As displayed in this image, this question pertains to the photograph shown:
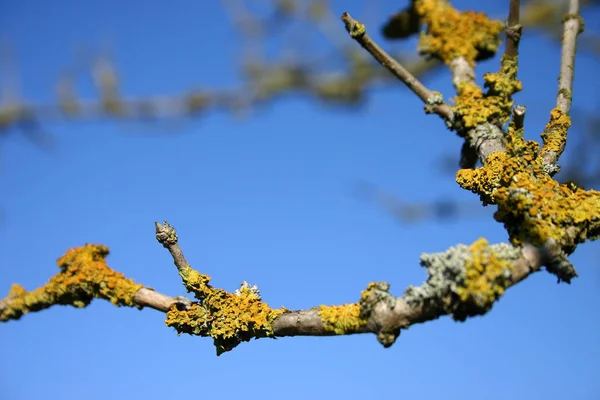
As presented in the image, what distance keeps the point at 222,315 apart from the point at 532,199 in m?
0.88

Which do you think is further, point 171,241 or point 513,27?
point 513,27

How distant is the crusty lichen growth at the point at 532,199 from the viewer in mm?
1373

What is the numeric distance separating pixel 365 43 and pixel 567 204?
36.1 inches

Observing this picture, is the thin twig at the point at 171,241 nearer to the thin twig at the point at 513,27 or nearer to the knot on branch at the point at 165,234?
the knot on branch at the point at 165,234

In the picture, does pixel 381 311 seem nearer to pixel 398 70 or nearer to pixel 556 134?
pixel 556 134

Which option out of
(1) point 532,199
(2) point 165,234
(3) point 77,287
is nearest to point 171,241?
(2) point 165,234

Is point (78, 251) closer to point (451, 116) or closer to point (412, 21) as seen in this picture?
point (451, 116)

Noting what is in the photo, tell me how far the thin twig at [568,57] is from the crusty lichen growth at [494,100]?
17 cm

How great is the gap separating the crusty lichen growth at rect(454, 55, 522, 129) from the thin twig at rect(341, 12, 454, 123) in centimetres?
6

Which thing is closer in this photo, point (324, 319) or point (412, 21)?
point (324, 319)

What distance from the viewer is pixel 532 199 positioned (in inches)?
56.2

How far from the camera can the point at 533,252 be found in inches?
50.1

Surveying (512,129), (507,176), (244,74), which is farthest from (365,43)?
(244,74)

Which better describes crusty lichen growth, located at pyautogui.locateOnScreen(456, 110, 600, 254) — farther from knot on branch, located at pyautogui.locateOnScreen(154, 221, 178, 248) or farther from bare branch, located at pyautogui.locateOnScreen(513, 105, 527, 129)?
knot on branch, located at pyautogui.locateOnScreen(154, 221, 178, 248)
